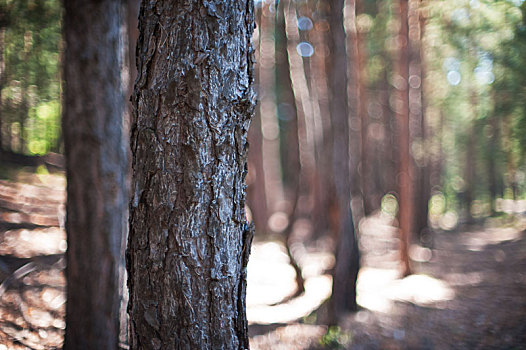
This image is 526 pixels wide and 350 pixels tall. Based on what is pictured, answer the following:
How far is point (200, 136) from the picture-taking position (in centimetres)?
189

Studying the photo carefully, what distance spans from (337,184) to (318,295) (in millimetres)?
2890

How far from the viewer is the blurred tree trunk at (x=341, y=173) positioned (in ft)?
22.9

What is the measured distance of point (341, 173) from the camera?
22.9ft

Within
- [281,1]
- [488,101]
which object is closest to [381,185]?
[488,101]

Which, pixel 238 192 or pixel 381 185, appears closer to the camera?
pixel 238 192

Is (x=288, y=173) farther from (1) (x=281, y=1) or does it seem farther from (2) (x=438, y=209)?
(1) (x=281, y=1)

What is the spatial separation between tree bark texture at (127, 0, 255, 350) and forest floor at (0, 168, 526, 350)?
2.88 meters

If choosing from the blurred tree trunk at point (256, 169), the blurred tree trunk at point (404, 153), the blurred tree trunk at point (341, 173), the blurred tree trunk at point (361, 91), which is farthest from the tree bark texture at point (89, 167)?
the blurred tree trunk at point (256, 169)

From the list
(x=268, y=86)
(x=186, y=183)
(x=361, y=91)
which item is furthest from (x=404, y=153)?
(x=186, y=183)

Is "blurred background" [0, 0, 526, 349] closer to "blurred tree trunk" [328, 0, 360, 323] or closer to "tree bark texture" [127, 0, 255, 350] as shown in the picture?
"blurred tree trunk" [328, 0, 360, 323]

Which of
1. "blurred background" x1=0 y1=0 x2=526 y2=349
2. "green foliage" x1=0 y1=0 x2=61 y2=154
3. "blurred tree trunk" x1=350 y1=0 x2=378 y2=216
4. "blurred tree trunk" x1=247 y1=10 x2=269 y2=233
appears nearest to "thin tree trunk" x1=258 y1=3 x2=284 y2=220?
"blurred background" x1=0 y1=0 x2=526 y2=349

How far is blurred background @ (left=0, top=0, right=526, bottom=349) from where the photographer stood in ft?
20.0

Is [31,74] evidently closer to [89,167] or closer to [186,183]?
[89,167]

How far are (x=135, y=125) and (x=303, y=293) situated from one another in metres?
7.42
